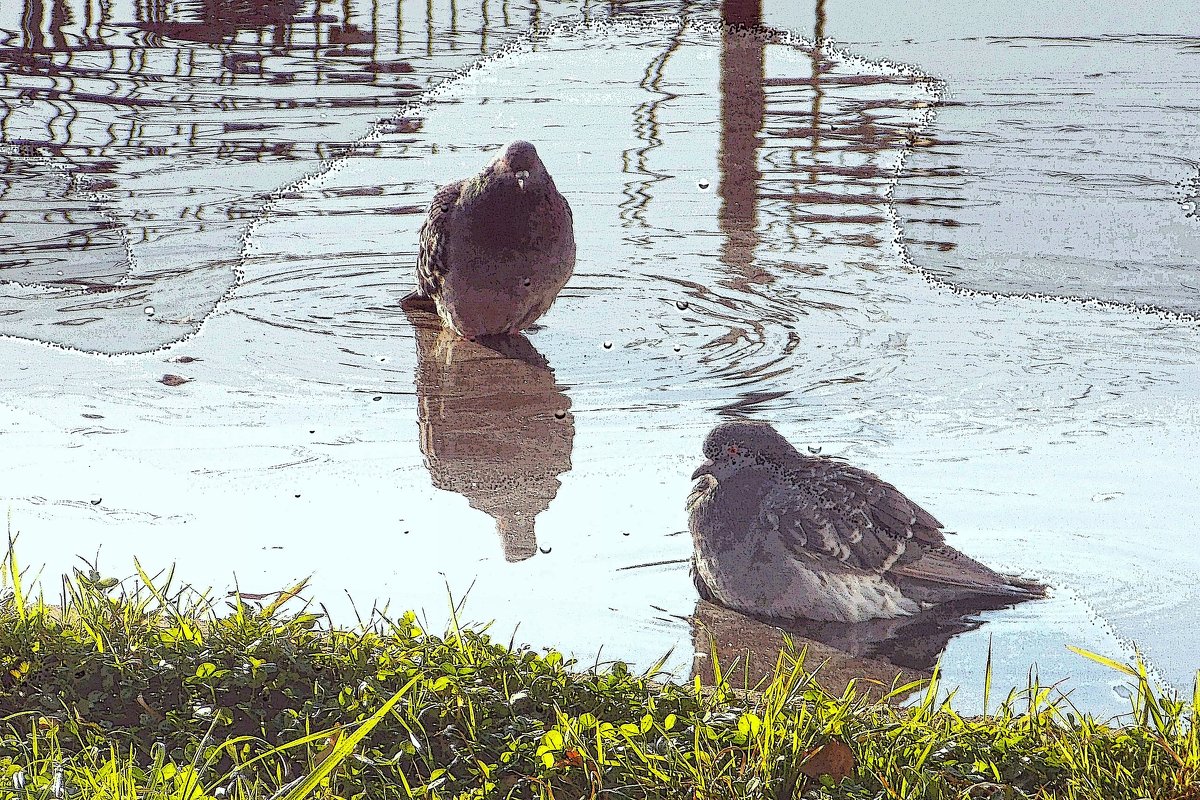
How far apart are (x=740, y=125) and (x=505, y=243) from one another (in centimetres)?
512

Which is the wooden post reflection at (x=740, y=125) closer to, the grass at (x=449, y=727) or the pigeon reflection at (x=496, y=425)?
the pigeon reflection at (x=496, y=425)

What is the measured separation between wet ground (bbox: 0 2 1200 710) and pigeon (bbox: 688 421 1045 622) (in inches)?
6.5

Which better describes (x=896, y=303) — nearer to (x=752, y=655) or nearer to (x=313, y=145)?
(x=752, y=655)

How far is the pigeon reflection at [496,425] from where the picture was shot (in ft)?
14.9

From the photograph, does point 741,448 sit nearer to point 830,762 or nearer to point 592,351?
point 830,762

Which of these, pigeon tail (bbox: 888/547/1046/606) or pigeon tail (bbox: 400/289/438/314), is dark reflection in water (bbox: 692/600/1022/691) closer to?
pigeon tail (bbox: 888/547/1046/606)

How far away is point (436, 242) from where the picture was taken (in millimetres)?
6082

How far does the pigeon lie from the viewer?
3729mm

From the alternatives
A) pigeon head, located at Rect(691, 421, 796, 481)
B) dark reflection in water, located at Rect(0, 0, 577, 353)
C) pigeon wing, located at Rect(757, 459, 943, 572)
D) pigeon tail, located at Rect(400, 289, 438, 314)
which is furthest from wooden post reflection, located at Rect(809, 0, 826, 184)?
pigeon wing, located at Rect(757, 459, 943, 572)

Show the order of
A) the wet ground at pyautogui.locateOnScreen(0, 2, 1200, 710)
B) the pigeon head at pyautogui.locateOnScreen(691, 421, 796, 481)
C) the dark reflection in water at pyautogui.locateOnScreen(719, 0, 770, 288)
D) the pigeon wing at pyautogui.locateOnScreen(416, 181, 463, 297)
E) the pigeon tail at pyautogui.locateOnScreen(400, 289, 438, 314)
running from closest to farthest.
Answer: the pigeon head at pyautogui.locateOnScreen(691, 421, 796, 481), the wet ground at pyautogui.locateOnScreen(0, 2, 1200, 710), the pigeon wing at pyautogui.locateOnScreen(416, 181, 463, 297), the pigeon tail at pyautogui.locateOnScreen(400, 289, 438, 314), the dark reflection in water at pyautogui.locateOnScreen(719, 0, 770, 288)

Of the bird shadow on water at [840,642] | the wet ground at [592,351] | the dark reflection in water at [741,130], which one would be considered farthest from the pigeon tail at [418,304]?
the bird shadow on water at [840,642]

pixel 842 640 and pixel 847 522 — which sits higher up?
pixel 847 522

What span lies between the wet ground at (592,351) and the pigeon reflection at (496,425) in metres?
0.02

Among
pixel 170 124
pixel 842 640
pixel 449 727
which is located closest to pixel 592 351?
pixel 842 640
